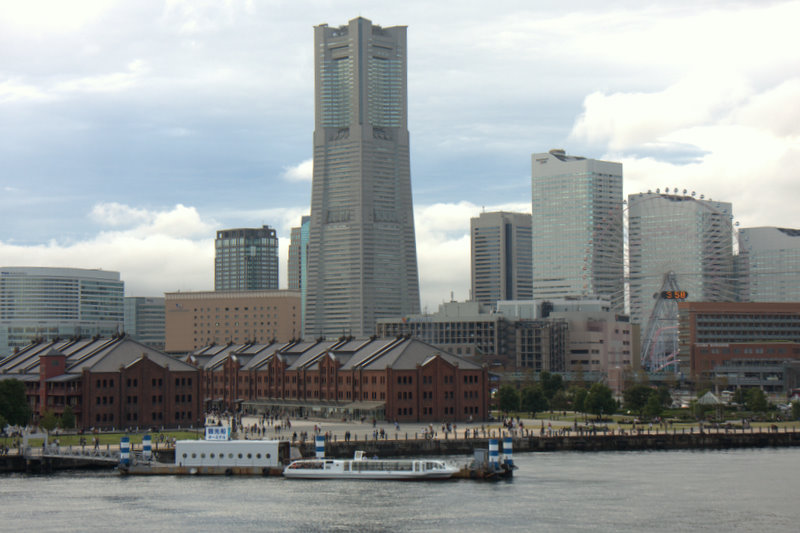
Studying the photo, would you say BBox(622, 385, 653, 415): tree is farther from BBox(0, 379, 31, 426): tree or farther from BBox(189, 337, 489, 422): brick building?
BBox(0, 379, 31, 426): tree

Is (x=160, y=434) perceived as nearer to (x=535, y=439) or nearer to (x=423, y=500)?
(x=535, y=439)

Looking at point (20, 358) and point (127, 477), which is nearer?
point (127, 477)

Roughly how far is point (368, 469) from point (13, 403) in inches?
2031

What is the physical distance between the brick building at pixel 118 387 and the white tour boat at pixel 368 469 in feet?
144

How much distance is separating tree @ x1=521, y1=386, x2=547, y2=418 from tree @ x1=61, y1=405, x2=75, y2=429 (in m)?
72.1

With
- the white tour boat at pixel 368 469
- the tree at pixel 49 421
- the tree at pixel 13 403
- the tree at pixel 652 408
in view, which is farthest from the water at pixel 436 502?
the tree at pixel 652 408

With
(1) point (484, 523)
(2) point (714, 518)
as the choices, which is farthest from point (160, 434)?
(2) point (714, 518)

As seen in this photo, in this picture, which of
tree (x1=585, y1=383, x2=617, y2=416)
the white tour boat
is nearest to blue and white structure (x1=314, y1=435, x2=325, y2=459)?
the white tour boat

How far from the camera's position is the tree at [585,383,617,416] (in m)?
175

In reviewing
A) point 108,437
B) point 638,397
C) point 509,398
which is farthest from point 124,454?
point 638,397

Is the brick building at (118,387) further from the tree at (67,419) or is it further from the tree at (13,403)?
the tree at (13,403)

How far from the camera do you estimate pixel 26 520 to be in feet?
290

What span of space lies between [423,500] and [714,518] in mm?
23563

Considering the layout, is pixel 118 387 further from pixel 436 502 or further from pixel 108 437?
pixel 436 502
